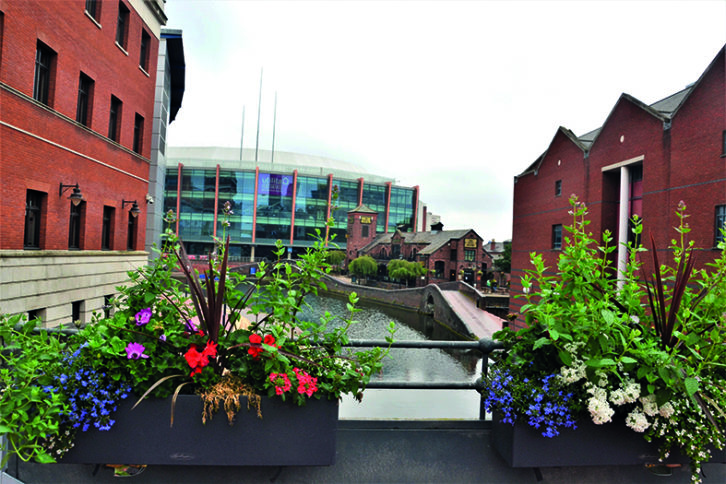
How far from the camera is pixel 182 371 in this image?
89.5 inches

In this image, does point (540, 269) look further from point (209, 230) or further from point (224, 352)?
point (209, 230)

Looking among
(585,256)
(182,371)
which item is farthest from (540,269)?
(182,371)

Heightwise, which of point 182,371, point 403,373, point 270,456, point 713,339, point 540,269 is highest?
point 540,269

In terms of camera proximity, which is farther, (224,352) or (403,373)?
(403,373)

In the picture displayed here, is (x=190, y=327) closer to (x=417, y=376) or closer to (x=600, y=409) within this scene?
(x=600, y=409)

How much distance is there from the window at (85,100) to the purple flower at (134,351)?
43.8ft

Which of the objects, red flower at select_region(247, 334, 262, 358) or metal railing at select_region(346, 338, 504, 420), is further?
metal railing at select_region(346, 338, 504, 420)

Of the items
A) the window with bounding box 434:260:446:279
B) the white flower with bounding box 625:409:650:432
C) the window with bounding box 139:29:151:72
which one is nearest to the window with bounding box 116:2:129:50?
the window with bounding box 139:29:151:72

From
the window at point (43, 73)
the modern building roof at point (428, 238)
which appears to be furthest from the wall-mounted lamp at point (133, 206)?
Answer: the modern building roof at point (428, 238)

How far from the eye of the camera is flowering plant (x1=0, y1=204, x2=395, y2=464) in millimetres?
2051

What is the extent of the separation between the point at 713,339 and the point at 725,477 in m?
1.06

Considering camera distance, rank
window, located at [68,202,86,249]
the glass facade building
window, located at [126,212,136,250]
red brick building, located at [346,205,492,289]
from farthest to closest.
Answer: the glass facade building → red brick building, located at [346,205,492,289] → window, located at [126,212,136,250] → window, located at [68,202,86,249]

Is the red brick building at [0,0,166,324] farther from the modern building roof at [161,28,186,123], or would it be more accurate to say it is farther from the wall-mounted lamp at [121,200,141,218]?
the modern building roof at [161,28,186,123]

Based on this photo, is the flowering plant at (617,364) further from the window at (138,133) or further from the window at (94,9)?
the window at (138,133)
